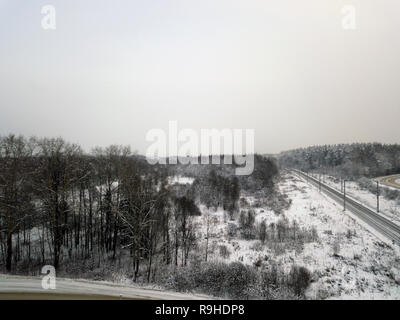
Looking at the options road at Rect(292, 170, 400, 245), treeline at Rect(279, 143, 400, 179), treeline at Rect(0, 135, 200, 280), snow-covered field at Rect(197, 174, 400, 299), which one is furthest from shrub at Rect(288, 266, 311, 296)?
treeline at Rect(279, 143, 400, 179)

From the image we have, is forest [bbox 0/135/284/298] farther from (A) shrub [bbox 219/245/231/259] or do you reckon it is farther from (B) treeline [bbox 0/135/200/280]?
(A) shrub [bbox 219/245/231/259]

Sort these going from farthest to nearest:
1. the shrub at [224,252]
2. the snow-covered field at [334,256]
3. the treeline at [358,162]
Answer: the treeline at [358,162] → the shrub at [224,252] → the snow-covered field at [334,256]

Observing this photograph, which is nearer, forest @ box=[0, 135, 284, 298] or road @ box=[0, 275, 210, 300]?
road @ box=[0, 275, 210, 300]

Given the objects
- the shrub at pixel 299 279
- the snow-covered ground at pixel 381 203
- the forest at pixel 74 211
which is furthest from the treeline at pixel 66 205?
the snow-covered ground at pixel 381 203

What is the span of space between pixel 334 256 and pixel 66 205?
1084 inches

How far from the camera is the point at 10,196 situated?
1969 cm

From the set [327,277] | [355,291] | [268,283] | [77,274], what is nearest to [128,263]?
[77,274]

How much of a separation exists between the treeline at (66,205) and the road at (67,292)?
8.29 metres

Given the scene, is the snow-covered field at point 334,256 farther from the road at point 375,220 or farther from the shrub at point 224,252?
the road at point 375,220

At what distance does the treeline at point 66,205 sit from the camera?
65.7ft

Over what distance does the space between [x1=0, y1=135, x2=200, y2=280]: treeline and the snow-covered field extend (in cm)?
689

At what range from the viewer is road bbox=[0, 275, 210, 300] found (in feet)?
30.6

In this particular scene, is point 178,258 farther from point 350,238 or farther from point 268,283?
point 350,238
